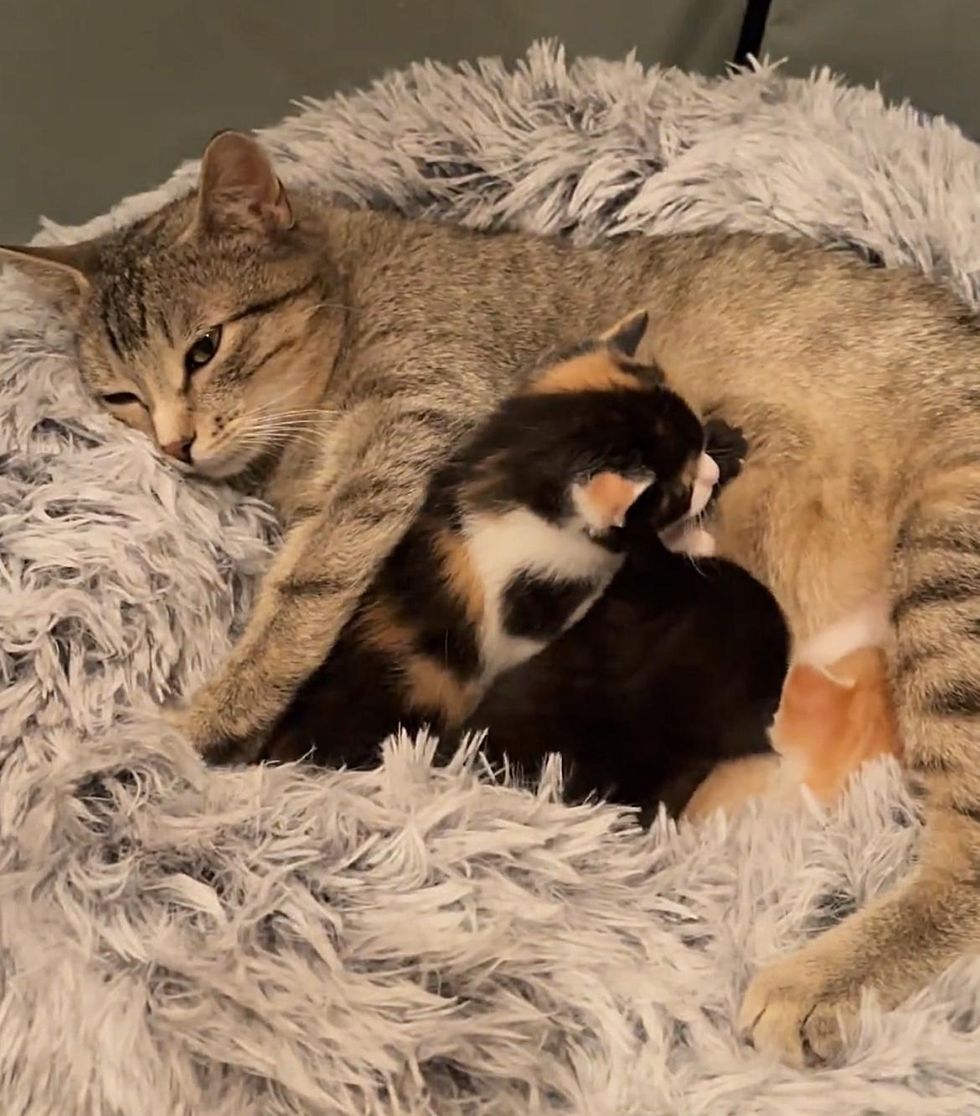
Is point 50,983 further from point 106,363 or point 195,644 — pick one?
point 106,363

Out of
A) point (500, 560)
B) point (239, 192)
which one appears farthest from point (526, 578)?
point (239, 192)

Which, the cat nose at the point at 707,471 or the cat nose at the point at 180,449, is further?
the cat nose at the point at 180,449

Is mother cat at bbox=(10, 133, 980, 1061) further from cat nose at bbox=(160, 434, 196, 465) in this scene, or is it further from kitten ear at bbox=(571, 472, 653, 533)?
kitten ear at bbox=(571, 472, 653, 533)

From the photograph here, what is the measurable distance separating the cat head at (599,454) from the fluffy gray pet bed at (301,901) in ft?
0.79

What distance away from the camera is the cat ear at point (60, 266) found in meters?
1.34

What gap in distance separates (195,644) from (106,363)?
1.07 feet

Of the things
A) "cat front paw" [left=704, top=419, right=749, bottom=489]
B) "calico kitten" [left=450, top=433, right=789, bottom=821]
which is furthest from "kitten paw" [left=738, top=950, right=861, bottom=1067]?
"cat front paw" [left=704, top=419, right=749, bottom=489]

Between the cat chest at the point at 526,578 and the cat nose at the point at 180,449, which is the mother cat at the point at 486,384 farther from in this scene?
the cat chest at the point at 526,578

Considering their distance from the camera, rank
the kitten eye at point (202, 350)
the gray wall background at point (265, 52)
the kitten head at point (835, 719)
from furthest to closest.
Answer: the gray wall background at point (265, 52) → the kitten eye at point (202, 350) → the kitten head at point (835, 719)

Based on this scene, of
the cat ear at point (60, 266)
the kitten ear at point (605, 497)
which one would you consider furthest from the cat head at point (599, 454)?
the cat ear at point (60, 266)

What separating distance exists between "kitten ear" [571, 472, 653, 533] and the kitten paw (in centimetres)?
39

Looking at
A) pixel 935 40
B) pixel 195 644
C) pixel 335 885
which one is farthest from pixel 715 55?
pixel 335 885

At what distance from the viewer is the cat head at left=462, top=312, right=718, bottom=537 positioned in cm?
112

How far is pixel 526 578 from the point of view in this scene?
1.14 metres
